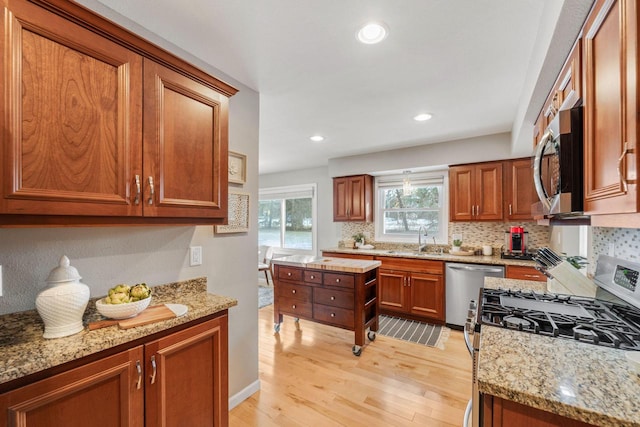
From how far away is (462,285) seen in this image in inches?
128

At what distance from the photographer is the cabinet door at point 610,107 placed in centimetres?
74

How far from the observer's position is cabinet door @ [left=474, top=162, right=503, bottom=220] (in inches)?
133

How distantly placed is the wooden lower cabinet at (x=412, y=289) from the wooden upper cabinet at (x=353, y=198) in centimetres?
90

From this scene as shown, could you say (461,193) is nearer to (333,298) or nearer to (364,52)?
(333,298)

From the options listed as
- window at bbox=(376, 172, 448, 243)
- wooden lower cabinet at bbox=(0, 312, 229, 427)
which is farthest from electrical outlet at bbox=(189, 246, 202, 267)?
window at bbox=(376, 172, 448, 243)

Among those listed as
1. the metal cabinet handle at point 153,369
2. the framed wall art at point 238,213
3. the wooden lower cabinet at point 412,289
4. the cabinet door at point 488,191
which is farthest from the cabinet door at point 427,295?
the metal cabinet handle at point 153,369

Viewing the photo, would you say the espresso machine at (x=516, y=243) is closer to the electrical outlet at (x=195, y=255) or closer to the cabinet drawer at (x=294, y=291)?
the cabinet drawer at (x=294, y=291)

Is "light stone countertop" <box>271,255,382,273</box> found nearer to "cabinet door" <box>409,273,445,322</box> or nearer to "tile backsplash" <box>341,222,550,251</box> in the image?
"cabinet door" <box>409,273,445,322</box>

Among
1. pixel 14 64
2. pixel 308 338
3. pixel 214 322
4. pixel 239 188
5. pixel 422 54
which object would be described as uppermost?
pixel 422 54

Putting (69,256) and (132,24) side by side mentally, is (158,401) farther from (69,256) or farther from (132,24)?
(132,24)

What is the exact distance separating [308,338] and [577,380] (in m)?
2.66

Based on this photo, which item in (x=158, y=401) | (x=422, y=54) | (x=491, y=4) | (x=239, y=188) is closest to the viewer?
(x=158, y=401)

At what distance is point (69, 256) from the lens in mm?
1303

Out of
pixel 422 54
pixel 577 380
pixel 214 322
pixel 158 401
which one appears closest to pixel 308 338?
pixel 214 322
